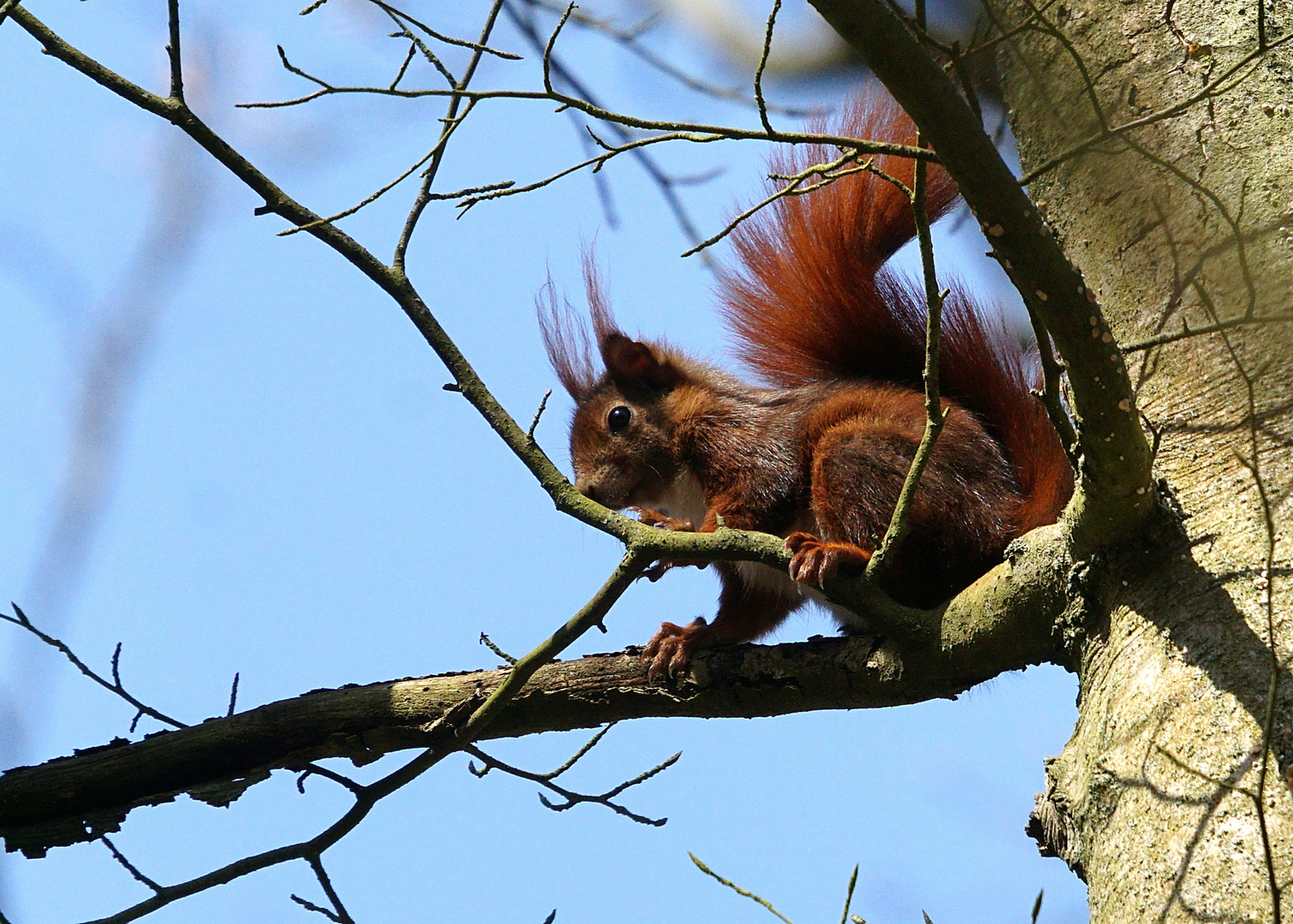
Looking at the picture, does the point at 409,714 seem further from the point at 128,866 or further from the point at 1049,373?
the point at 1049,373

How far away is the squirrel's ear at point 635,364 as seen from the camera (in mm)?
3695

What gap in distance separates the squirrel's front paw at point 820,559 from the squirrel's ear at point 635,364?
1.15m

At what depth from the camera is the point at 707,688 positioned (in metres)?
2.45

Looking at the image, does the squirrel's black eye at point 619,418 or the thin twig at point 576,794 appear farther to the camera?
the squirrel's black eye at point 619,418

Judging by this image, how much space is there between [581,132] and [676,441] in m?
0.96

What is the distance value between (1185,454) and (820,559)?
2.56 feet

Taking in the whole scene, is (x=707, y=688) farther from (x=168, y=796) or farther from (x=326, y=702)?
(x=168, y=796)

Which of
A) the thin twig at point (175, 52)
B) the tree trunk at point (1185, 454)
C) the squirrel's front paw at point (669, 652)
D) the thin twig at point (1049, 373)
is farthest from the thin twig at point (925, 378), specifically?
the thin twig at point (175, 52)

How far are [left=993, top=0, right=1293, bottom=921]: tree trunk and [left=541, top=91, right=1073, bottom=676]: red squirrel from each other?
58 centimetres

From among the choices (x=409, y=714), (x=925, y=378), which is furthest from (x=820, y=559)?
(x=409, y=714)

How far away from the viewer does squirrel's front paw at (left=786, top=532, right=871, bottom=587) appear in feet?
7.91

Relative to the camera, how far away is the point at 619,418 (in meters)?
3.56

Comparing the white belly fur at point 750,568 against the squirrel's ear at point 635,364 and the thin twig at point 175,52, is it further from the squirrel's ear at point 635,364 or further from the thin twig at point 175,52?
the thin twig at point 175,52

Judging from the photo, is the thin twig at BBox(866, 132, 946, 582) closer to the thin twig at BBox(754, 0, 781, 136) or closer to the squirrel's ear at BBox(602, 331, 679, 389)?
the thin twig at BBox(754, 0, 781, 136)
